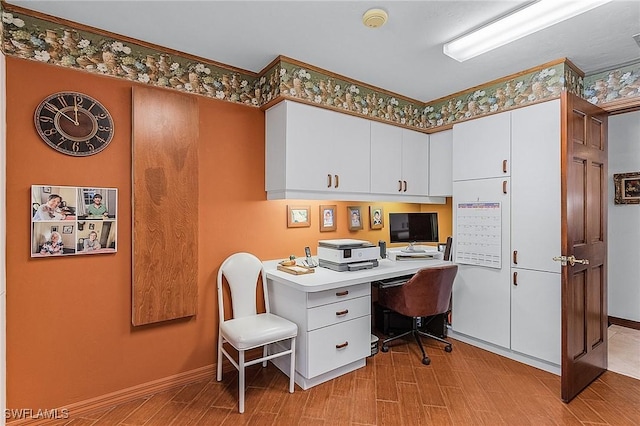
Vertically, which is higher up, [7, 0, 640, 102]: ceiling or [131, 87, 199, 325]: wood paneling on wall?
[7, 0, 640, 102]: ceiling

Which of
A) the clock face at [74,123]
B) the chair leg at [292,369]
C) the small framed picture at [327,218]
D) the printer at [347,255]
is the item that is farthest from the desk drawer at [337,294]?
the clock face at [74,123]

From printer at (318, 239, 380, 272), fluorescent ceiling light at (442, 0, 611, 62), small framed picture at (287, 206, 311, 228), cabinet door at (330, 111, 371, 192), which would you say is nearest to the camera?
fluorescent ceiling light at (442, 0, 611, 62)

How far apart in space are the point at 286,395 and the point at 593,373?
2.44m

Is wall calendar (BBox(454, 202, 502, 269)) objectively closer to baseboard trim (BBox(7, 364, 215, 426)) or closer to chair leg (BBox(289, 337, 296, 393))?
chair leg (BBox(289, 337, 296, 393))

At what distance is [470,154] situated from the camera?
3.22 m

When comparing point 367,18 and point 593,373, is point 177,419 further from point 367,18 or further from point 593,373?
point 593,373

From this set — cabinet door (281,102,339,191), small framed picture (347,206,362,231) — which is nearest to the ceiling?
cabinet door (281,102,339,191)

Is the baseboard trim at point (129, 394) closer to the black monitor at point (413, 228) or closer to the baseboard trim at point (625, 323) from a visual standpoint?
the black monitor at point (413, 228)

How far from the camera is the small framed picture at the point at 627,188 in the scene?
3.65m

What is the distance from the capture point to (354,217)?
3.63 meters

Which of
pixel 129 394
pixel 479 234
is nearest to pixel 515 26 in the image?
pixel 479 234

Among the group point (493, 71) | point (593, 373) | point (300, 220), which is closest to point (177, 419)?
point (300, 220)

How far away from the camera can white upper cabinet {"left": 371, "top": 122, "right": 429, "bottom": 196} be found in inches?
130

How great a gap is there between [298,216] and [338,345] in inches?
49.5
